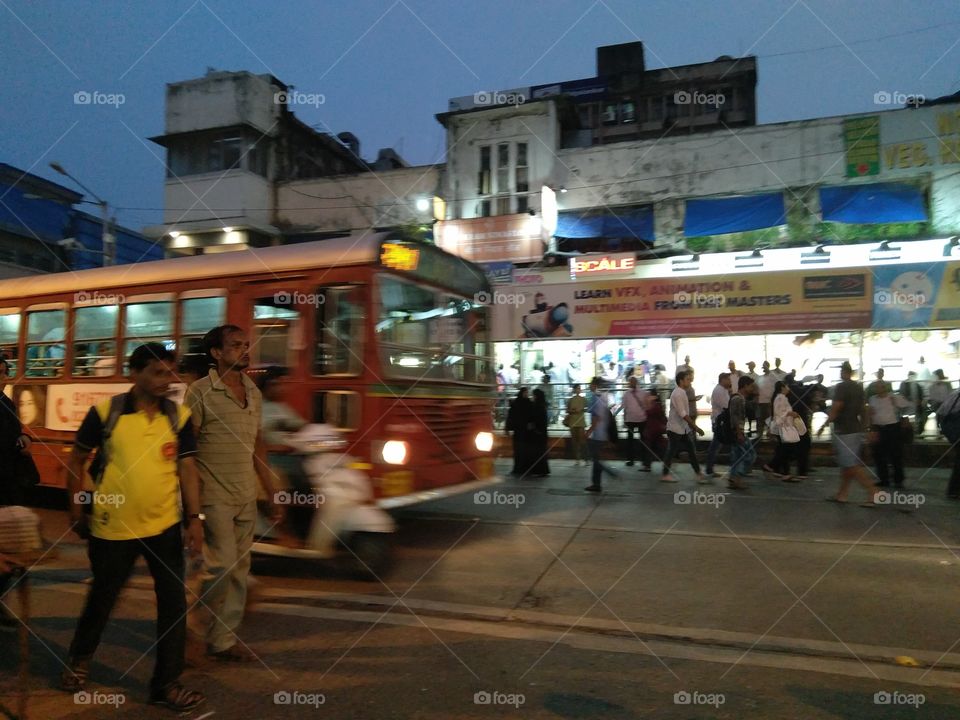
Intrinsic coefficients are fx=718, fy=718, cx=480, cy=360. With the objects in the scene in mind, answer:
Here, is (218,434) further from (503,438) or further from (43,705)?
(503,438)

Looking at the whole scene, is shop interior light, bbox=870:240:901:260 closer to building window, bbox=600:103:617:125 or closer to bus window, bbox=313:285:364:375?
bus window, bbox=313:285:364:375

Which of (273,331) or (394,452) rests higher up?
(273,331)

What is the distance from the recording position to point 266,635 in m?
4.81

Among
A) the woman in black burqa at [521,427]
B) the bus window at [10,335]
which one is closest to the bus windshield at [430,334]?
the woman in black burqa at [521,427]

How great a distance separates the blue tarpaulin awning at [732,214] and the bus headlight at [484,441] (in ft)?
37.2

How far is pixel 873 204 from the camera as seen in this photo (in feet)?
52.5

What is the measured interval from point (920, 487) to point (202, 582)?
10601 mm

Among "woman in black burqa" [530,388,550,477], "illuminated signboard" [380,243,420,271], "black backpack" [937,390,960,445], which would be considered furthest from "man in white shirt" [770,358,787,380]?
"illuminated signboard" [380,243,420,271]

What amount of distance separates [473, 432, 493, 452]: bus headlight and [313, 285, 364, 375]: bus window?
1946mm

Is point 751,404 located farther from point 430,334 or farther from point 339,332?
point 339,332

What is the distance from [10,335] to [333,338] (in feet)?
19.2

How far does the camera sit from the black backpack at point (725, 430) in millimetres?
11461

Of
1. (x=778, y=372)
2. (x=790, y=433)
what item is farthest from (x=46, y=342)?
(x=778, y=372)

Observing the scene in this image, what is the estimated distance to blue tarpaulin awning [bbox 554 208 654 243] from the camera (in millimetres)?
17969
